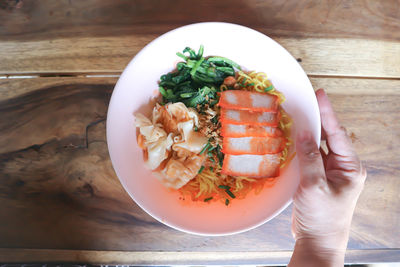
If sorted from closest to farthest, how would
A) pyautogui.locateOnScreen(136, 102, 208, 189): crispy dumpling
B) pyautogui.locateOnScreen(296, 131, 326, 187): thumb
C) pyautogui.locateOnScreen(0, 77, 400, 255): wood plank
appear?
pyautogui.locateOnScreen(296, 131, 326, 187): thumb, pyautogui.locateOnScreen(136, 102, 208, 189): crispy dumpling, pyautogui.locateOnScreen(0, 77, 400, 255): wood plank

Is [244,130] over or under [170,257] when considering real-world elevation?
over

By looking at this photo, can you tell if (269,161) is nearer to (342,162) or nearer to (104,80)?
(342,162)

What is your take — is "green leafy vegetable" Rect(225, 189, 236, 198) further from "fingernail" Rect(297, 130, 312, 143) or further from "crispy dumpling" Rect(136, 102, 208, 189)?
"fingernail" Rect(297, 130, 312, 143)

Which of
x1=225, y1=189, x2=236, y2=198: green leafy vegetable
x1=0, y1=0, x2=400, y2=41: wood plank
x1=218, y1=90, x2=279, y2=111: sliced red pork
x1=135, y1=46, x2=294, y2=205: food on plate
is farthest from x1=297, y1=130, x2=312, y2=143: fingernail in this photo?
x1=0, y1=0, x2=400, y2=41: wood plank

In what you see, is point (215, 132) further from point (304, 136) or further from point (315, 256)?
point (315, 256)

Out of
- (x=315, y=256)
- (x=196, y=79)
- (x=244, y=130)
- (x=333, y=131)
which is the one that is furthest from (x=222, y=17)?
(x=315, y=256)

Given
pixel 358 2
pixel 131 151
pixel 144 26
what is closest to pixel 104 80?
pixel 144 26
